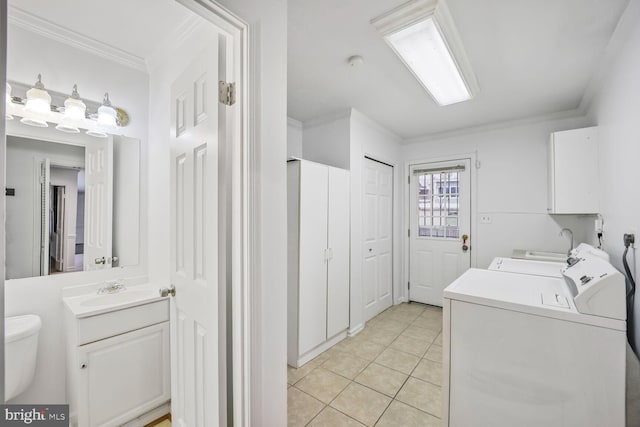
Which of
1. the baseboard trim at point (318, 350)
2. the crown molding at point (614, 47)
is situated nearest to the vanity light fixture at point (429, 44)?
the crown molding at point (614, 47)

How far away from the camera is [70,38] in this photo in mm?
1725

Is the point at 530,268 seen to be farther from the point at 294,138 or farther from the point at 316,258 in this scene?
the point at 294,138

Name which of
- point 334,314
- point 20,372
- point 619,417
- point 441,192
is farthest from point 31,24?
point 441,192

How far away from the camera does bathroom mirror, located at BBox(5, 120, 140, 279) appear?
1.56 metres

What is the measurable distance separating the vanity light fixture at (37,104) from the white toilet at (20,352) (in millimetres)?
1167

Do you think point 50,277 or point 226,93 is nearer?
point 226,93

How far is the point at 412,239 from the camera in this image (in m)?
3.95

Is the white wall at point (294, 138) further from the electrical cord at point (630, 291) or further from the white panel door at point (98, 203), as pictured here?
the electrical cord at point (630, 291)

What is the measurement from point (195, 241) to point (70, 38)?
176 cm

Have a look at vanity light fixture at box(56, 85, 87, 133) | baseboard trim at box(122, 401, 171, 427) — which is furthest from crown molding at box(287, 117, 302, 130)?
baseboard trim at box(122, 401, 171, 427)

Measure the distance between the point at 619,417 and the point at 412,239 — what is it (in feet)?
9.52

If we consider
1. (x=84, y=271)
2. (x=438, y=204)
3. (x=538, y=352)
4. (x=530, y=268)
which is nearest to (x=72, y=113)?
(x=84, y=271)

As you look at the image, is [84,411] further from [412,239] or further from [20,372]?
[412,239]

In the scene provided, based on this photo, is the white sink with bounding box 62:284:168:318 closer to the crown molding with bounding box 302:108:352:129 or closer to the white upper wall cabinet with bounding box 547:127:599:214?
the crown molding with bounding box 302:108:352:129
